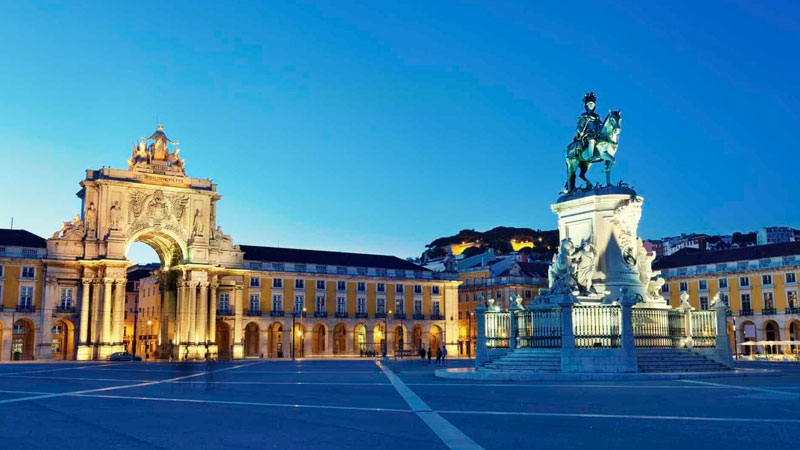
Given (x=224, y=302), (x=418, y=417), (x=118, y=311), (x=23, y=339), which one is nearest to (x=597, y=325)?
(x=418, y=417)

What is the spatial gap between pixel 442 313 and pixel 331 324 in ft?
46.6

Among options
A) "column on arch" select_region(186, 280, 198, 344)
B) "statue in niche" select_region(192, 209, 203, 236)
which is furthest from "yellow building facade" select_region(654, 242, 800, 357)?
"statue in niche" select_region(192, 209, 203, 236)

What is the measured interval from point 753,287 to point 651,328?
61663 millimetres

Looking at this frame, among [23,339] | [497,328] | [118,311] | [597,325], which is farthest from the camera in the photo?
[23,339]

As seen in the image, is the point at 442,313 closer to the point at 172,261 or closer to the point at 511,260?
the point at 511,260

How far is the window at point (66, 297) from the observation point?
71.4 meters

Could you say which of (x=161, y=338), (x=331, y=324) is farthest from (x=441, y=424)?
(x=331, y=324)

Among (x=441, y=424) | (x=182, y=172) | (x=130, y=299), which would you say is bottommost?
(x=441, y=424)

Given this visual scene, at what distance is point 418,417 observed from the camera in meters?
14.9

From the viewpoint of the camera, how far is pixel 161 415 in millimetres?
15672

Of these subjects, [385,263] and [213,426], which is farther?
[385,263]

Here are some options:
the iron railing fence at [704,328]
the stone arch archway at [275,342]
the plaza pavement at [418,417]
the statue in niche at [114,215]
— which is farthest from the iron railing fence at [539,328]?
the stone arch archway at [275,342]

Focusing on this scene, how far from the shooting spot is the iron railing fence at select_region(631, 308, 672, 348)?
2788 cm

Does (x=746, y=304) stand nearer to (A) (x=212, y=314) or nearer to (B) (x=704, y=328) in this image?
(A) (x=212, y=314)
